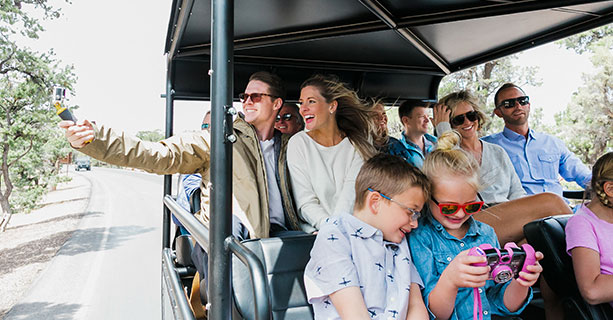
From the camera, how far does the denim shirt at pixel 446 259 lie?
1486mm

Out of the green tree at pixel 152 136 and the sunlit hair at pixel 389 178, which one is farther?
the green tree at pixel 152 136

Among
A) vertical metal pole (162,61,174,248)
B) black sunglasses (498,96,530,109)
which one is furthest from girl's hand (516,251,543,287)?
vertical metal pole (162,61,174,248)

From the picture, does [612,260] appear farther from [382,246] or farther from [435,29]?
[435,29]

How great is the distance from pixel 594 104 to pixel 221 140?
16.0 meters

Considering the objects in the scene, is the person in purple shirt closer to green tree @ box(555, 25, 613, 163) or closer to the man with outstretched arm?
the man with outstretched arm

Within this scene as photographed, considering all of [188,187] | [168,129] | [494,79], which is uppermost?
[494,79]

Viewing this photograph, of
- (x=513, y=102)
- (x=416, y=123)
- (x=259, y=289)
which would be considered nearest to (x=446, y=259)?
(x=259, y=289)

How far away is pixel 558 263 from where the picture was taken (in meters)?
1.82

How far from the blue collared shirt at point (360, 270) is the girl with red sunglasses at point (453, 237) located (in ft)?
0.33

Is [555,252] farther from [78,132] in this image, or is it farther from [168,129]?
[168,129]

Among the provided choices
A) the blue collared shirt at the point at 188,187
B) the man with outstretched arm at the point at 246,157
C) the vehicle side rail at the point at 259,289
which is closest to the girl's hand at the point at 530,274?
the vehicle side rail at the point at 259,289

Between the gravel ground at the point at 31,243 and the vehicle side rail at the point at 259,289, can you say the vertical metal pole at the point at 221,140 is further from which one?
the gravel ground at the point at 31,243

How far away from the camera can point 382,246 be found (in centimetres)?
141

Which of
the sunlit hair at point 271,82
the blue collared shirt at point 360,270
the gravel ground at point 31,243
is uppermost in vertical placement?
the sunlit hair at point 271,82
